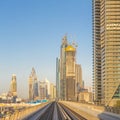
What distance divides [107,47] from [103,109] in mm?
131819

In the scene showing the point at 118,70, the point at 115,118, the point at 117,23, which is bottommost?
the point at 115,118

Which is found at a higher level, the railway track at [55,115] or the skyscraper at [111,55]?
the skyscraper at [111,55]

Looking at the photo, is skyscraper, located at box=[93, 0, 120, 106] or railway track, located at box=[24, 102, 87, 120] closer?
railway track, located at box=[24, 102, 87, 120]

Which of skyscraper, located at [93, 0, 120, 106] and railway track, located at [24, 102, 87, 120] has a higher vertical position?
skyscraper, located at [93, 0, 120, 106]

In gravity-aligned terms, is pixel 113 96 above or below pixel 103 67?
below

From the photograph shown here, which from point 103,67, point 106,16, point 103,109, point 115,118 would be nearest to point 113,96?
point 103,67

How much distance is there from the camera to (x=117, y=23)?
194125 millimetres

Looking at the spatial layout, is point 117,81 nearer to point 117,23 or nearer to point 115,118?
point 117,23

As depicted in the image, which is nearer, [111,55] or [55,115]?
[55,115]

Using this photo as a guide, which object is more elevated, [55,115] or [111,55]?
[111,55]

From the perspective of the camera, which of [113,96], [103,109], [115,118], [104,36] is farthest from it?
[104,36]

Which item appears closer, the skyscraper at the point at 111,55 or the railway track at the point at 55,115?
the railway track at the point at 55,115

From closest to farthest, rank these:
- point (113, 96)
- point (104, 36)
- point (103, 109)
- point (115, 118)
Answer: point (115, 118), point (103, 109), point (113, 96), point (104, 36)

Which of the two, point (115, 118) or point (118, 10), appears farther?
point (118, 10)
